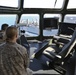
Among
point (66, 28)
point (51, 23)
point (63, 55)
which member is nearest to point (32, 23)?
point (51, 23)

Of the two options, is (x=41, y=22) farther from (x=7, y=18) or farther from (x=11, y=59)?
(x=11, y=59)

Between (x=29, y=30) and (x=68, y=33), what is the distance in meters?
2.59

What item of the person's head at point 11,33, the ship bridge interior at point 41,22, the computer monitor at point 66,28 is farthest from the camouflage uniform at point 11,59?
the computer monitor at point 66,28

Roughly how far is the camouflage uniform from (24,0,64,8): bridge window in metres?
5.88

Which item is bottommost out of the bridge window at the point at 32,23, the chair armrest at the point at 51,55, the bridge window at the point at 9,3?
the chair armrest at the point at 51,55

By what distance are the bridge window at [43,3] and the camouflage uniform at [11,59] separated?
588 cm

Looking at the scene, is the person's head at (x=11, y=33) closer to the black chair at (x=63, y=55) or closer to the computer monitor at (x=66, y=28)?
the black chair at (x=63, y=55)

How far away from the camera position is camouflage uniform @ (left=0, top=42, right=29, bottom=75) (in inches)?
86.7

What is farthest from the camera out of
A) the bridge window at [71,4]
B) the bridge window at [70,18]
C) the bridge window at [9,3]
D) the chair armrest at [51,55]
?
the bridge window at [70,18]

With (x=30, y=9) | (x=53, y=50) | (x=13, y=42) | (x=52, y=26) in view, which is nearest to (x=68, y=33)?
(x=53, y=50)

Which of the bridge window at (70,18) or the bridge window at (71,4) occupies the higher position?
the bridge window at (71,4)

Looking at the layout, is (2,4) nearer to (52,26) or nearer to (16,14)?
(16,14)

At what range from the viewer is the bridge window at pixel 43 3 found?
8102 mm

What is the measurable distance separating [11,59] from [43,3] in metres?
6.46
